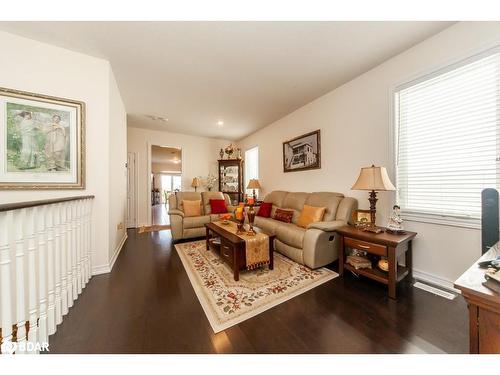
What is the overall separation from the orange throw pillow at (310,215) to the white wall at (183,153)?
12.1 ft

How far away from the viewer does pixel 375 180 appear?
2.06 metres

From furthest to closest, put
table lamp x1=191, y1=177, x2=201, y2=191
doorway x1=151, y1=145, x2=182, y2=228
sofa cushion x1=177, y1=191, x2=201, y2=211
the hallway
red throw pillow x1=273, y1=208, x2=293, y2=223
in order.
Result: doorway x1=151, y1=145, x2=182, y2=228, the hallway, table lamp x1=191, y1=177, x2=201, y2=191, sofa cushion x1=177, y1=191, x2=201, y2=211, red throw pillow x1=273, y1=208, x2=293, y2=223

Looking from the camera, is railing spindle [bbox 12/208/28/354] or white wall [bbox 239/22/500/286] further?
white wall [bbox 239/22/500/286]

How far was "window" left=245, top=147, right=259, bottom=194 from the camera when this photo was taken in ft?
17.8

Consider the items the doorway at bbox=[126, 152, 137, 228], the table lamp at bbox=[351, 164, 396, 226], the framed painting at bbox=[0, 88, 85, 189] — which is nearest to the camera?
the framed painting at bbox=[0, 88, 85, 189]

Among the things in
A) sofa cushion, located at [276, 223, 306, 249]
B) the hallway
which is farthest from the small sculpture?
the hallway

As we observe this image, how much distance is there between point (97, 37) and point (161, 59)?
593 mm

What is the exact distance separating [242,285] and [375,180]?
1.82 m

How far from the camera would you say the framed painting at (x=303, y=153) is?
11.1 feet

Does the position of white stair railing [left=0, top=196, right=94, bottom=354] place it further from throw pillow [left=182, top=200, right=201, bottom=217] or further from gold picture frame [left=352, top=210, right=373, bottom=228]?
gold picture frame [left=352, top=210, right=373, bottom=228]

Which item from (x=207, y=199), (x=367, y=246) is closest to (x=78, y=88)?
(x=207, y=199)

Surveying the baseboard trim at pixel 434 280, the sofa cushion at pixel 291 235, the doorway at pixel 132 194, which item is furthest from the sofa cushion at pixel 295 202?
the doorway at pixel 132 194

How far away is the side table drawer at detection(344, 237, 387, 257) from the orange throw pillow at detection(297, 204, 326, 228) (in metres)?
0.61
